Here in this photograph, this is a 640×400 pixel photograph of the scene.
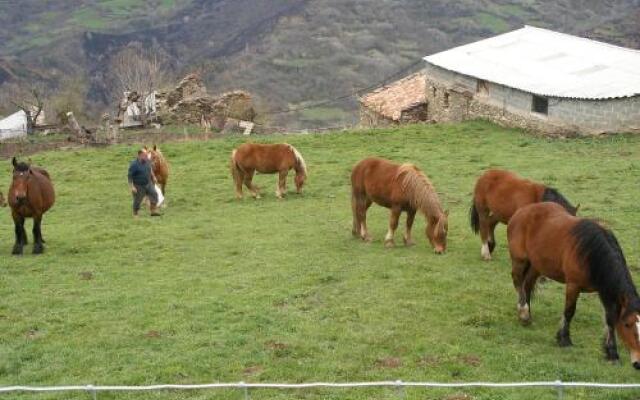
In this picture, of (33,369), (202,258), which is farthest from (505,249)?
(33,369)

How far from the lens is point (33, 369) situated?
376 inches

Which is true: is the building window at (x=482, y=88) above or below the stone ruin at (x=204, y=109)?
above

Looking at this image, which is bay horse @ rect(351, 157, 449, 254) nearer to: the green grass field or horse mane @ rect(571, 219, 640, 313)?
the green grass field

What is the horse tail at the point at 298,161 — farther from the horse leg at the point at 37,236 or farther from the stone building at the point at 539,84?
the stone building at the point at 539,84

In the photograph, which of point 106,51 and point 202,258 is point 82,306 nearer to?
point 202,258

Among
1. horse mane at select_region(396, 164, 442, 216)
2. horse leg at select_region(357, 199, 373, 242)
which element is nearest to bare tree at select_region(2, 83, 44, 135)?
horse leg at select_region(357, 199, 373, 242)

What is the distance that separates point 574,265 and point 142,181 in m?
11.8

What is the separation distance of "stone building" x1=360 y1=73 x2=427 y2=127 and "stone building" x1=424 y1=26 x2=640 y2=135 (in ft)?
2.04

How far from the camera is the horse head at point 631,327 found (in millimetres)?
8375

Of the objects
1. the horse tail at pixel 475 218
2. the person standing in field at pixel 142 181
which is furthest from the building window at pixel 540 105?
the horse tail at pixel 475 218

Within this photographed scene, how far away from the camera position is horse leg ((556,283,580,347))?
946 centimetres

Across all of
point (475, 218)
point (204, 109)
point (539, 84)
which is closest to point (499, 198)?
point (475, 218)

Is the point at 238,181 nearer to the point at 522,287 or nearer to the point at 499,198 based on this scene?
the point at 499,198

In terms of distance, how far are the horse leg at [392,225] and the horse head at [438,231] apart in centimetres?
64
